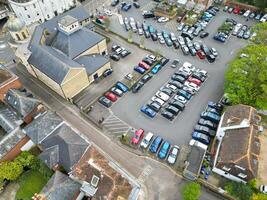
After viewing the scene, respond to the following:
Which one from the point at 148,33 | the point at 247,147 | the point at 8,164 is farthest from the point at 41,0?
the point at 247,147

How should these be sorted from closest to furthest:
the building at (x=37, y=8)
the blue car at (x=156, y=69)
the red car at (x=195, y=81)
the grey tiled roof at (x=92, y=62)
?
the grey tiled roof at (x=92, y=62) → the red car at (x=195, y=81) → the blue car at (x=156, y=69) → the building at (x=37, y=8)

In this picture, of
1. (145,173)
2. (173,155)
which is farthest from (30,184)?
(173,155)

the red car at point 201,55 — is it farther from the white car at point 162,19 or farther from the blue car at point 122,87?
the blue car at point 122,87

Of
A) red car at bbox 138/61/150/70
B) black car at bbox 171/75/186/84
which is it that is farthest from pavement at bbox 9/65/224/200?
black car at bbox 171/75/186/84

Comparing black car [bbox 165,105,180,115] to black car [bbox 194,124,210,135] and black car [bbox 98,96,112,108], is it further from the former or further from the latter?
black car [bbox 98,96,112,108]

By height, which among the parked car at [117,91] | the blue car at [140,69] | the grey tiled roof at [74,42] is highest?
the grey tiled roof at [74,42]

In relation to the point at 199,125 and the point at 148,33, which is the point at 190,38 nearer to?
the point at 148,33

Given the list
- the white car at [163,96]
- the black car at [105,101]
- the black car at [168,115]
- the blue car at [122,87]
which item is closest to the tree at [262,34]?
the white car at [163,96]
